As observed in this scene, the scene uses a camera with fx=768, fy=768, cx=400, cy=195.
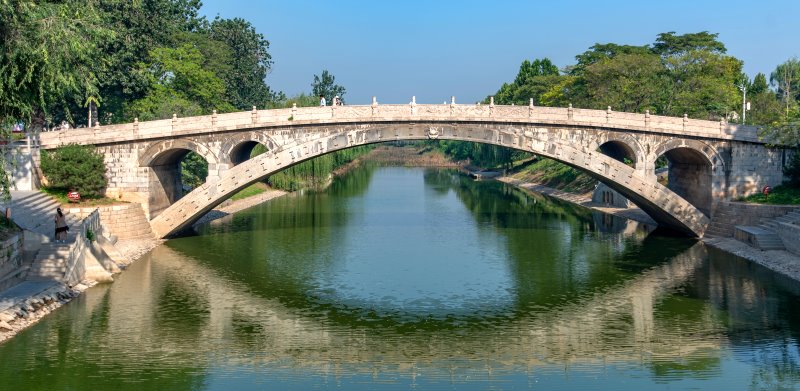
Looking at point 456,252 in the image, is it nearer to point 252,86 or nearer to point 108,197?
point 108,197

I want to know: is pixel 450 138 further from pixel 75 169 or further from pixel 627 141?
pixel 75 169

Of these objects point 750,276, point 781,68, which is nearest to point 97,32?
point 750,276

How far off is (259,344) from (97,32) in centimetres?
1090

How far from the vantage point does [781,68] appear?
127500 millimetres

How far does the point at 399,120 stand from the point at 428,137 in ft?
6.56

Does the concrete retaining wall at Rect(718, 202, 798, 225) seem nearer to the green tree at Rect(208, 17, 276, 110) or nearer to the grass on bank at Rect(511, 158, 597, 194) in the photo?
the grass on bank at Rect(511, 158, 597, 194)

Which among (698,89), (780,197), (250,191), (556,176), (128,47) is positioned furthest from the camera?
(556,176)

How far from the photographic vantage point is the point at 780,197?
4266 cm

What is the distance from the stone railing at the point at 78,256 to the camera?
30828mm

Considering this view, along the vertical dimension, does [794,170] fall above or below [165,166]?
below

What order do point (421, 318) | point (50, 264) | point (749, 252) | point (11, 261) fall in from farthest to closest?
point (749, 252)
point (50, 264)
point (11, 261)
point (421, 318)

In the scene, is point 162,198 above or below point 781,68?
below

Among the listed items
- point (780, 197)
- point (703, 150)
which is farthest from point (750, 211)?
point (703, 150)

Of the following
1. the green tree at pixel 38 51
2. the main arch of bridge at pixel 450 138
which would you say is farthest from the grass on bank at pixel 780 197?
the green tree at pixel 38 51
